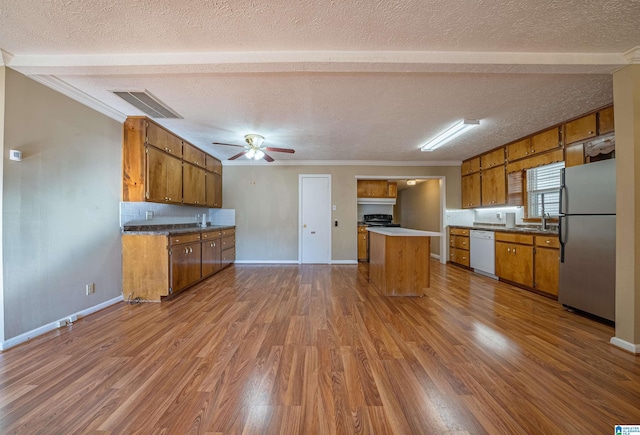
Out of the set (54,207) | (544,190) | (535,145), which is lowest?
(54,207)

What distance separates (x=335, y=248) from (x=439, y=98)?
12.9 ft

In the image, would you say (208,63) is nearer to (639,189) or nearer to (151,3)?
(151,3)

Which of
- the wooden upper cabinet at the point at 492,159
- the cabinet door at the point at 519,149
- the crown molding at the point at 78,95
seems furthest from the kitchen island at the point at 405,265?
the crown molding at the point at 78,95

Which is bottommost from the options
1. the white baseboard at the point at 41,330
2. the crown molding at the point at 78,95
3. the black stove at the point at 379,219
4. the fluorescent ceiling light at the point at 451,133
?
the white baseboard at the point at 41,330

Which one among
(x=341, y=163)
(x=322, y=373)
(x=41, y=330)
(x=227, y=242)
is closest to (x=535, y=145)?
(x=341, y=163)

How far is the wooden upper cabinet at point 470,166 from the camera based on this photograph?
5.26m

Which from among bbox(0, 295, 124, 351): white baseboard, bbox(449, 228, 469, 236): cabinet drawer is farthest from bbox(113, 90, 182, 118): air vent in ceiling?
bbox(449, 228, 469, 236): cabinet drawer

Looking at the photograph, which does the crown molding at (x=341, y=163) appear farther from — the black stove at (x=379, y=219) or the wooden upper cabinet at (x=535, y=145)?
the black stove at (x=379, y=219)

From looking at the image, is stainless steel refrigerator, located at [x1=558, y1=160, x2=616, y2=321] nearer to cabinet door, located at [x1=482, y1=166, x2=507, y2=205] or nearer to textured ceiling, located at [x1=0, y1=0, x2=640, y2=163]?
textured ceiling, located at [x1=0, y1=0, x2=640, y2=163]

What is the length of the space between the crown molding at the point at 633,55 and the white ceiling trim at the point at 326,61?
2cm

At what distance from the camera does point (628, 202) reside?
80.4 inches

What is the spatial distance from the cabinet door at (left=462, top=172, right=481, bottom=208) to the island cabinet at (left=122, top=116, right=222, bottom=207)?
5764 mm

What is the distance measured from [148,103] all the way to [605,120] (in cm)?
544

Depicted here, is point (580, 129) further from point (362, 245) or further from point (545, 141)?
point (362, 245)
